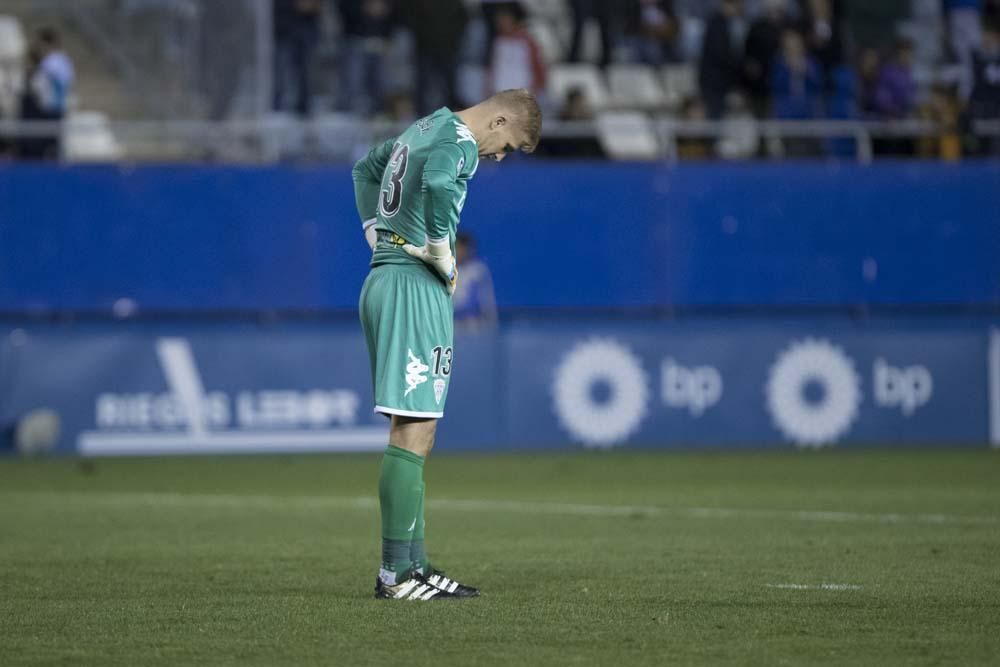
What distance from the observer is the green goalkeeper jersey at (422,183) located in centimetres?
757

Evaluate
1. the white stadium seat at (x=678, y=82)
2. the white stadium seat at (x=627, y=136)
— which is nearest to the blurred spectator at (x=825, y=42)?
the white stadium seat at (x=678, y=82)

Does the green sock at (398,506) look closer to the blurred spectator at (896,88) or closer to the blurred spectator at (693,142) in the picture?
the blurred spectator at (693,142)

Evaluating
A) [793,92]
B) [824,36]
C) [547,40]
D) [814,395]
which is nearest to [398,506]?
[814,395]

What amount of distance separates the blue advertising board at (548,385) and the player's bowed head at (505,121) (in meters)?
11.3

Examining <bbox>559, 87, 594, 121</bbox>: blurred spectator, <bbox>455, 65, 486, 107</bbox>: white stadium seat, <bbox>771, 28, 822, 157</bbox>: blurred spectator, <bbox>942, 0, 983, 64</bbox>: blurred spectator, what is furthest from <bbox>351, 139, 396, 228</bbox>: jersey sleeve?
<bbox>942, 0, 983, 64</bbox>: blurred spectator

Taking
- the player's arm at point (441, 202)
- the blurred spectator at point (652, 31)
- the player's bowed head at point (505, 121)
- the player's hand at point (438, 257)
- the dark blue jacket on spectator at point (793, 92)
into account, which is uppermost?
the blurred spectator at point (652, 31)

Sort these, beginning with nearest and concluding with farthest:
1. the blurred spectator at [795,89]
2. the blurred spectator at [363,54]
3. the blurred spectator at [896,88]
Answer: the blurred spectator at [363,54]
the blurred spectator at [795,89]
the blurred spectator at [896,88]

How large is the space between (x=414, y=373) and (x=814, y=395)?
42.0 feet

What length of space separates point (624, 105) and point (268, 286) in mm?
5336

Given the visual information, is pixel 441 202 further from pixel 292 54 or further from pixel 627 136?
pixel 627 136

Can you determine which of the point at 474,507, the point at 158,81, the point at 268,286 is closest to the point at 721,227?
the point at 268,286

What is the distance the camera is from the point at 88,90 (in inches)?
858

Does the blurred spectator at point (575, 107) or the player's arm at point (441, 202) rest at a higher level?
the blurred spectator at point (575, 107)

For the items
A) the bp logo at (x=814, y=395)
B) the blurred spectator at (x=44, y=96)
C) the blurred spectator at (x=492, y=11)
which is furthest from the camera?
the blurred spectator at (x=492, y=11)
